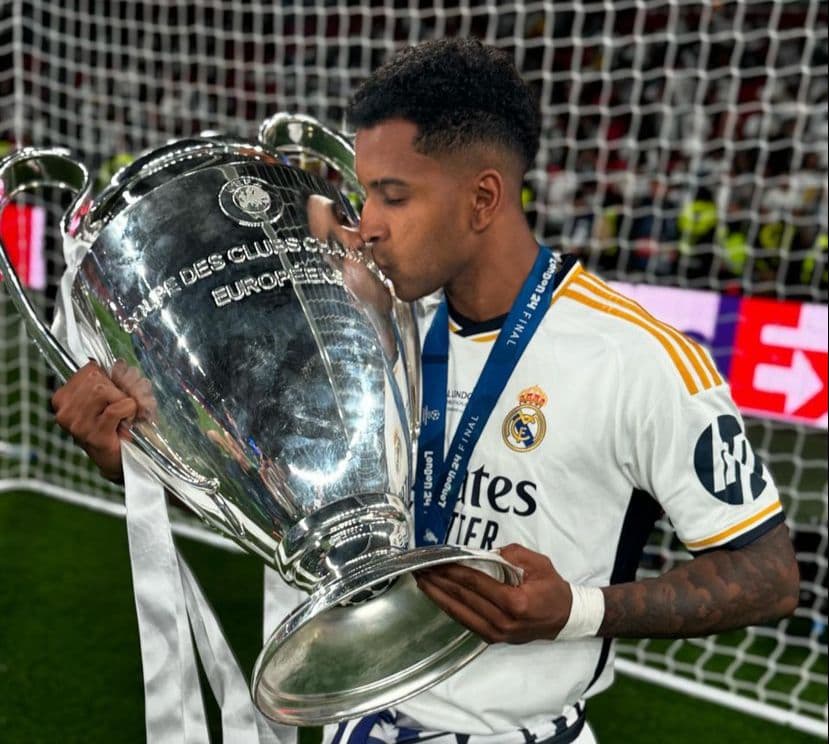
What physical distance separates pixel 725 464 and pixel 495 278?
303 mm

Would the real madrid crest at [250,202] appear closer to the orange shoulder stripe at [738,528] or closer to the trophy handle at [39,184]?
the trophy handle at [39,184]

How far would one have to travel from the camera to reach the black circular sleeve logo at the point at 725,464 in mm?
1044

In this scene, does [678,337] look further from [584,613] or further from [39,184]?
[39,184]

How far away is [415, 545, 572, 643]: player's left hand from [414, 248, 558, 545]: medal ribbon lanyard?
186 millimetres

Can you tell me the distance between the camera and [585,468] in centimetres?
109

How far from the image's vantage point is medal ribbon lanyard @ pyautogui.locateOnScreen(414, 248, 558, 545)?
111 centimetres

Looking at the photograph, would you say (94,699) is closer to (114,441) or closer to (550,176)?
(114,441)

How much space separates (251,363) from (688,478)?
438mm

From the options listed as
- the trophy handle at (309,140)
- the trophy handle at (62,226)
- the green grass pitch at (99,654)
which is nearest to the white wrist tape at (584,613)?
the trophy handle at (62,226)

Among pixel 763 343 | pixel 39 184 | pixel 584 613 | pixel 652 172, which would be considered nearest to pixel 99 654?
pixel 763 343

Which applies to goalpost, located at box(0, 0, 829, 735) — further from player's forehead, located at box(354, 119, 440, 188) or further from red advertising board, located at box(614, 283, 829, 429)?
player's forehead, located at box(354, 119, 440, 188)

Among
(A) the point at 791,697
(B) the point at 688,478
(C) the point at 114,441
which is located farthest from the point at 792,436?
(C) the point at 114,441

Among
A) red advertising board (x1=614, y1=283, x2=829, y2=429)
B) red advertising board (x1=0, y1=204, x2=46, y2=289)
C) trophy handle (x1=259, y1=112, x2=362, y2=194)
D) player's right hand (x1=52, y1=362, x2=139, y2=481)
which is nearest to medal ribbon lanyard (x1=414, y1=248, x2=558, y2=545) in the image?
trophy handle (x1=259, y1=112, x2=362, y2=194)

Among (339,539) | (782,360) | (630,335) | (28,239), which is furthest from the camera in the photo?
(28,239)
